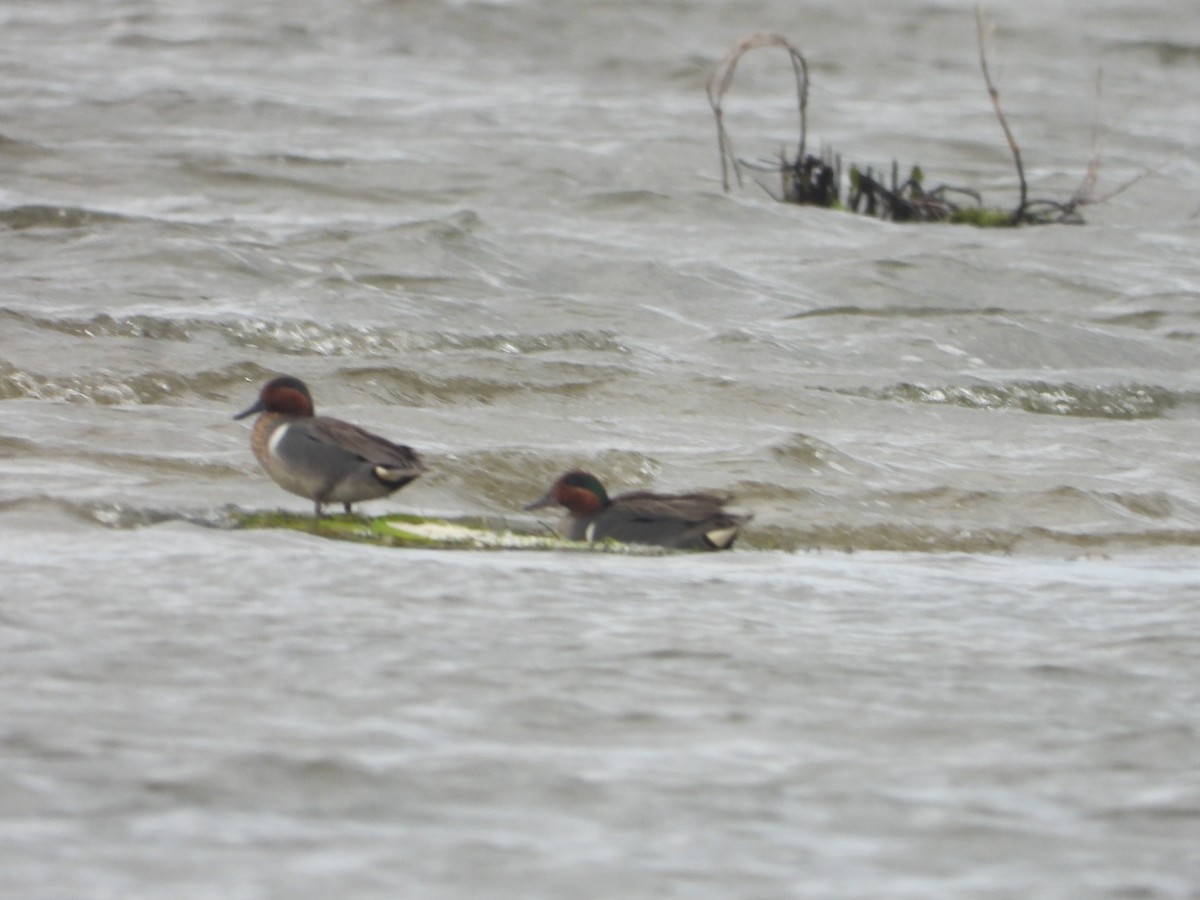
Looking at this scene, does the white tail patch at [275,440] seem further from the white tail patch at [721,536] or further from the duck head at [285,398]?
the white tail patch at [721,536]

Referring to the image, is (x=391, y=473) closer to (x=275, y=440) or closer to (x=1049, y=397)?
(x=275, y=440)

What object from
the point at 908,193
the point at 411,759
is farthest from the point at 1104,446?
the point at 908,193

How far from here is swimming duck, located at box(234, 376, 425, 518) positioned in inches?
280

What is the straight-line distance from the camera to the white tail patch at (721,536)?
7207mm

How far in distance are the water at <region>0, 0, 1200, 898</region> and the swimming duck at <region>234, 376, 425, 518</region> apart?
315mm

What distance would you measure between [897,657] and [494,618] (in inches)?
43.6

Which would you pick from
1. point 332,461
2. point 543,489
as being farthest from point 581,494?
point 543,489

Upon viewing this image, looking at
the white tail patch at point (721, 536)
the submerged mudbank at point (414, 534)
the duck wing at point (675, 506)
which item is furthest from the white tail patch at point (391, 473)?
the white tail patch at point (721, 536)

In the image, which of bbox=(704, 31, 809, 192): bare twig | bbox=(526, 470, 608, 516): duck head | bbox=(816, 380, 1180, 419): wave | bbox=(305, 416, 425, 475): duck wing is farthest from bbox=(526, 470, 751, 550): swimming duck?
bbox=(704, 31, 809, 192): bare twig

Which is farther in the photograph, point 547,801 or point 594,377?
point 594,377

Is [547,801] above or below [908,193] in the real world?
below

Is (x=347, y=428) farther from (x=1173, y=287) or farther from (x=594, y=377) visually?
(x=1173, y=287)

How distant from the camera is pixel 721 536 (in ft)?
23.7

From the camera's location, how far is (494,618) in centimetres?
570
